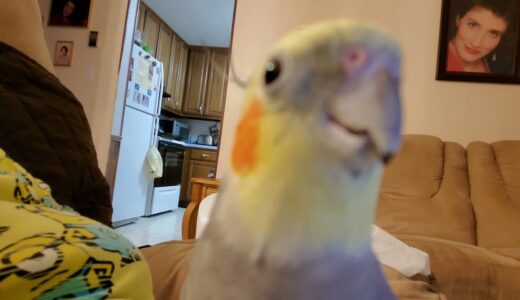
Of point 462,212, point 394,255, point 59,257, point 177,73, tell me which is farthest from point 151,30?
point 394,255

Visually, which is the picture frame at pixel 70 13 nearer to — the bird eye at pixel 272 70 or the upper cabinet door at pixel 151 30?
the upper cabinet door at pixel 151 30

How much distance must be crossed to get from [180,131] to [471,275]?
3.76 m

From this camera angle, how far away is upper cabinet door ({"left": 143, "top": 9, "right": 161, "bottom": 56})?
3480 mm

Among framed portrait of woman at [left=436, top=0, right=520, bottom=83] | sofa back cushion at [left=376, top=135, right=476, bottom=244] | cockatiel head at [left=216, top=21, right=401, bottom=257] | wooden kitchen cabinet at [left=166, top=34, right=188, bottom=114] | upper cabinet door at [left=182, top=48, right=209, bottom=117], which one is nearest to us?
cockatiel head at [left=216, top=21, right=401, bottom=257]

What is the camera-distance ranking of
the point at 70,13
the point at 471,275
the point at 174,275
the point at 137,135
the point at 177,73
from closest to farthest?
the point at 174,275 < the point at 471,275 < the point at 70,13 < the point at 137,135 < the point at 177,73

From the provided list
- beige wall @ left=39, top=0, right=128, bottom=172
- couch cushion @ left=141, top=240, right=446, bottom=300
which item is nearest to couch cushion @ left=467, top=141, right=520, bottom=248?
couch cushion @ left=141, top=240, right=446, bottom=300

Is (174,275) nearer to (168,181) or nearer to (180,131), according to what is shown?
(168,181)

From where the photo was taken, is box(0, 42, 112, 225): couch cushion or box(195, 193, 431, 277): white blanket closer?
box(195, 193, 431, 277): white blanket

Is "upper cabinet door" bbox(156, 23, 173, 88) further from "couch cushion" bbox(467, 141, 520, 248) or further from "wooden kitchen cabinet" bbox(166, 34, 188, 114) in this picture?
"couch cushion" bbox(467, 141, 520, 248)

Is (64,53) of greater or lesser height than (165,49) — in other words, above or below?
below

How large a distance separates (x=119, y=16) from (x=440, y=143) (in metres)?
2.20

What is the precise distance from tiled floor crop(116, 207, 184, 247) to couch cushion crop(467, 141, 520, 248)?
170 centimetres

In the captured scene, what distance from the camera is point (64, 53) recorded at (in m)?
2.58

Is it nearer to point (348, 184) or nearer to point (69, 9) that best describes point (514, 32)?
point (348, 184)
